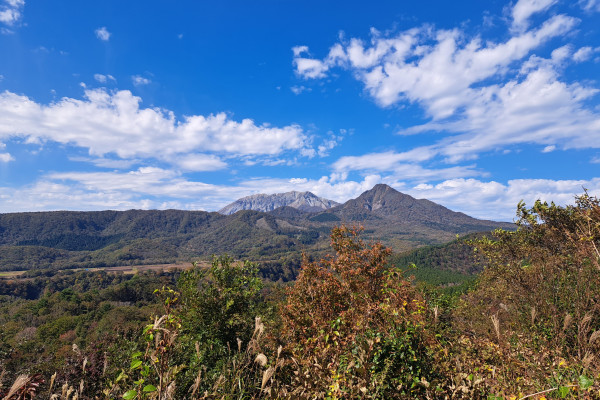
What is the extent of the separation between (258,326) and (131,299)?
392 ft

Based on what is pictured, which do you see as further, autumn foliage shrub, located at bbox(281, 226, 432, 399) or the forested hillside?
autumn foliage shrub, located at bbox(281, 226, 432, 399)

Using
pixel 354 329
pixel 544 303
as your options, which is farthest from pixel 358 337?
pixel 544 303

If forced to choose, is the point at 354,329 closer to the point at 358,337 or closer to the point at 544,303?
the point at 358,337

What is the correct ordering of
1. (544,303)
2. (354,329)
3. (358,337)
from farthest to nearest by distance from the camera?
(544,303) < (354,329) < (358,337)

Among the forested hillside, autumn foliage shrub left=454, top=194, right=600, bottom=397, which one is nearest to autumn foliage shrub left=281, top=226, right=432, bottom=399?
the forested hillside

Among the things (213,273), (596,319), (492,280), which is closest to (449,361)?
(596,319)

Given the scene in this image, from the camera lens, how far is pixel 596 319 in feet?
30.3

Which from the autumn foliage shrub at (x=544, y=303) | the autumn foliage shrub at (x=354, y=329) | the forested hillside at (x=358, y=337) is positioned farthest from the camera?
the autumn foliage shrub at (x=544, y=303)

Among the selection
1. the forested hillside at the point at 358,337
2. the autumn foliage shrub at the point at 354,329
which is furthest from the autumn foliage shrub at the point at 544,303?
the autumn foliage shrub at the point at 354,329

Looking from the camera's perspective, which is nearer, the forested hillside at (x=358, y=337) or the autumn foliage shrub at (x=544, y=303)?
the forested hillside at (x=358, y=337)

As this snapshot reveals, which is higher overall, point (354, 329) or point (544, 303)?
point (354, 329)

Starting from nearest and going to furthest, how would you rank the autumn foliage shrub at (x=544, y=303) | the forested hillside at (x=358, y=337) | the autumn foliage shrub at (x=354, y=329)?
the forested hillside at (x=358, y=337) → the autumn foliage shrub at (x=354, y=329) → the autumn foliage shrub at (x=544, y=303)

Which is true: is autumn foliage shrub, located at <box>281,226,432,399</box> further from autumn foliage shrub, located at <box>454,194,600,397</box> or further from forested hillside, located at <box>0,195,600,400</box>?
autumn foliage shrub, located at <box>454,194,600,397</box>

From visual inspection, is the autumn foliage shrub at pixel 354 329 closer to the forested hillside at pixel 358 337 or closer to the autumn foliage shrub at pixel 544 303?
the forested hillside at pixel 358 337
